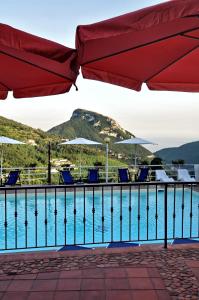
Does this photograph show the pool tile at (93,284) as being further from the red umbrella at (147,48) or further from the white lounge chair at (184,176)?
the white lounge chair at (184,176)

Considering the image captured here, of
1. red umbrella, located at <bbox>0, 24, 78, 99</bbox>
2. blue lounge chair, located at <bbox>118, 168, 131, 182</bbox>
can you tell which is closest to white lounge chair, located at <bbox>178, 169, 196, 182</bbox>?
blue lounge chair, located at <bbox>118, 168, 131, 182</bbox>

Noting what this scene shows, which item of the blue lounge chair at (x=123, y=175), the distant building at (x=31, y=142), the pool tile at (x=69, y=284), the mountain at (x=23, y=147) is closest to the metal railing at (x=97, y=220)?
the blue lounge chair at (x=123, y=175)

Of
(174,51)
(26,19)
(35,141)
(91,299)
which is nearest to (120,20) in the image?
(174,51)

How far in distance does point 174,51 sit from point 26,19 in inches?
151

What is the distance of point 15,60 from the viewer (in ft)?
8.56

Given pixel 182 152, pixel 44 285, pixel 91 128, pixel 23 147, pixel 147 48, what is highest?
pixel 91 128

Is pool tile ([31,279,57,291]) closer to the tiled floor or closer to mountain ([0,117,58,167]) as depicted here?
the tiled floor

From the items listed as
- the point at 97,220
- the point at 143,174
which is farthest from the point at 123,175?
the point at 97,220

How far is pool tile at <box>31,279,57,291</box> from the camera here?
3.14 meters

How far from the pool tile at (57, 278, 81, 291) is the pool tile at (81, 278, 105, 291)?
50 millimetres

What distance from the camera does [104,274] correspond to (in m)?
3.48

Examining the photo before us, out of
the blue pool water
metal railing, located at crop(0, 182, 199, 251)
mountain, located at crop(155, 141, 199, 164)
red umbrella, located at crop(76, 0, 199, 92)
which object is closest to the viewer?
Result: red umbrella, located at crop(76, 0, 199, 92)

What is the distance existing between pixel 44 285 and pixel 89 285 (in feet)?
1.45

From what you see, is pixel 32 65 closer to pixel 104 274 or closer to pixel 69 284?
pixel 69 284
